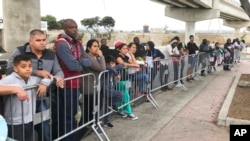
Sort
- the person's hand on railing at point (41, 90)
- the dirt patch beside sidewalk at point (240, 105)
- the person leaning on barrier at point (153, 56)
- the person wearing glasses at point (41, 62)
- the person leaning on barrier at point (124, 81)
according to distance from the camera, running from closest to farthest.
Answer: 1. the person's hand on railing at point (41, 90)
2. the person wearing glasses at point (41, 62)
3. the person leaning on barrier at point (124, 81)
4. the dirt patch beside sidewalk at point (240, 105)
5. the person leaning on barrier at point (153, 56)

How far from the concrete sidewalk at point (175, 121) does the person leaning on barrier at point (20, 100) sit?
170 centimetres

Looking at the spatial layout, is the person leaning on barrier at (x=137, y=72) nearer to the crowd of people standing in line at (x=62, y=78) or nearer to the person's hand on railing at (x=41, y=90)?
the crowd of people standing in line at (x=62, y=78)

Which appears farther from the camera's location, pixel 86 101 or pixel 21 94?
pixel 86 101

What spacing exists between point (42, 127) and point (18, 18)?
12.3m

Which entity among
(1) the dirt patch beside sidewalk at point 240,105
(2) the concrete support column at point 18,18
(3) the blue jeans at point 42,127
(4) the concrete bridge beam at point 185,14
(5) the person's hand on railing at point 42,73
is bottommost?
(1) the dirt patch beside sidewalk at point 240,105

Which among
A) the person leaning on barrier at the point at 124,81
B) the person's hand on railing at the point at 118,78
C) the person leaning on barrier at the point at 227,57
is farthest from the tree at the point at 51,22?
the person's hand on railing at the point at 118,78

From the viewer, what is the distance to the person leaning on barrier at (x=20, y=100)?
134 inches

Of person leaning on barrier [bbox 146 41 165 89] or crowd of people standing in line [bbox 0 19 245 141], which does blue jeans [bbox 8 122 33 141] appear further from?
person leaning on barrier [bbox 146 41 165 89]

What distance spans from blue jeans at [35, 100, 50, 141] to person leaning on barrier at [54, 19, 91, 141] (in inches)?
13.3

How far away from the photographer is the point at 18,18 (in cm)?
1513

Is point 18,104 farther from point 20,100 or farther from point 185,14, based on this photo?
point 185,14

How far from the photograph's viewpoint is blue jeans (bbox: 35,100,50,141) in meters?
3.89

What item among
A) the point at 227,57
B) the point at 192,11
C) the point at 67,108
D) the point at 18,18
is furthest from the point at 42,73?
the point at 192,11

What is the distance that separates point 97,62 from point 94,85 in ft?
1.18
